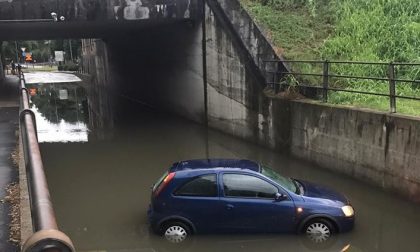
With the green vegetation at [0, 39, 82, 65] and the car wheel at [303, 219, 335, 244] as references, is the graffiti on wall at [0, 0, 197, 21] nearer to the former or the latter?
the car wheel at [303, 219, 335, 244]

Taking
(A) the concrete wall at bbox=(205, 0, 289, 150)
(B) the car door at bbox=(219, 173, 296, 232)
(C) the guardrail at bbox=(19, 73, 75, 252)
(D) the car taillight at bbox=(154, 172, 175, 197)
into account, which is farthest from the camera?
(A) the concrete wall at bbox=(205, 0, 289, 150)

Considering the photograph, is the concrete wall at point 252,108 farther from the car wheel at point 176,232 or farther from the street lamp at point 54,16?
the street lamp at point 54,16

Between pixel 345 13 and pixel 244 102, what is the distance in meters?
5.02

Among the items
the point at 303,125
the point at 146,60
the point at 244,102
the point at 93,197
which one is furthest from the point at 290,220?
the point at 146,60

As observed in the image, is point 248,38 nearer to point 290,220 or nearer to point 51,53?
point 290,220

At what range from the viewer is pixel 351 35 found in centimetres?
1568

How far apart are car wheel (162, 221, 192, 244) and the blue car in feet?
0.05

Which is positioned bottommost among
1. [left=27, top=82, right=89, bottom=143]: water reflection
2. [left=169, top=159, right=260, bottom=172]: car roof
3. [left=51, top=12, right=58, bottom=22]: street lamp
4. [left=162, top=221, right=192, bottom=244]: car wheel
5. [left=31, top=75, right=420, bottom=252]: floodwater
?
[left=27, top=82, right=89, bottom=143]: water reflection

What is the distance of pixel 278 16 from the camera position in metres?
17.4

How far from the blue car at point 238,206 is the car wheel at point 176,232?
0.7 inches

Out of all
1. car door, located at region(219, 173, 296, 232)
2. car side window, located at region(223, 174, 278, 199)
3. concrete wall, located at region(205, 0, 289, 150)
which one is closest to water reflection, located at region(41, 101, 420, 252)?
car door, located at region(219, 173, 296, 232)

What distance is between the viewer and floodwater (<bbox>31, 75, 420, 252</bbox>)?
7785 millimetres

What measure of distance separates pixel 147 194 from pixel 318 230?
15.0 feet

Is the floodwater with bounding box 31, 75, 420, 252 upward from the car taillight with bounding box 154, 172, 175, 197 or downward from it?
downward
